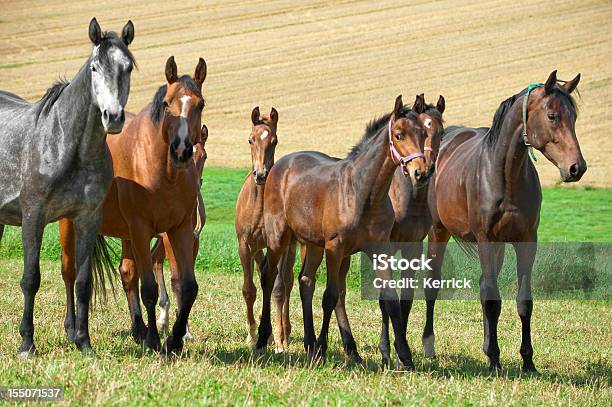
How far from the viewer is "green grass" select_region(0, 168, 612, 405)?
5.66 metres

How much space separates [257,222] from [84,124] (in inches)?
118

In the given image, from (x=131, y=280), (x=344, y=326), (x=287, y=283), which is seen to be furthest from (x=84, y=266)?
(x=287, y=283)

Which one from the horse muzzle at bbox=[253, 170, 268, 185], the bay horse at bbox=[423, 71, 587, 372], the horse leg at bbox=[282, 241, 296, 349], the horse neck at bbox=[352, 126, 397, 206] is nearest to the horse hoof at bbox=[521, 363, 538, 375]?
the bay horse at bbox=[423, 71, 587, 372]

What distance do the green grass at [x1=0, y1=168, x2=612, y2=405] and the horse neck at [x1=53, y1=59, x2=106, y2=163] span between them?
1.58m

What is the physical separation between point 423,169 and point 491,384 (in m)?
1.71

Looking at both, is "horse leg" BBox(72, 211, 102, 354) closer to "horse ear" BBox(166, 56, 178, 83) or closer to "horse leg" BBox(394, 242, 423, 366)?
"horse ear" BBox(166, 56, 178, 83)

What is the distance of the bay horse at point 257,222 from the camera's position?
936 centimetres

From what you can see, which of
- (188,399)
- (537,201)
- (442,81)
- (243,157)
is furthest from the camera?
(442,81)

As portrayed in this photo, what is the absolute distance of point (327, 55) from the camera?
129ft

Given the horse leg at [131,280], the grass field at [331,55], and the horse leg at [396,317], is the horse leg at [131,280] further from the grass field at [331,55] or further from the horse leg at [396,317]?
the grass field at [331,55]

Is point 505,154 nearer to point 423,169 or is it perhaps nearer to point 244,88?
point 423,169

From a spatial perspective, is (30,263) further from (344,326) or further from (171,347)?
(344,326)

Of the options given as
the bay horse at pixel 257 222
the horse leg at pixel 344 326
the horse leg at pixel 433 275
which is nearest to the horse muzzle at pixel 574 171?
the horse leg at pixel 344 326

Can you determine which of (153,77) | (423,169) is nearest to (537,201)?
(423,169)
